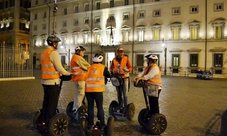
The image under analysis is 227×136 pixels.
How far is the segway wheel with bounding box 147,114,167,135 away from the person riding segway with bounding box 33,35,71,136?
6.86 ft

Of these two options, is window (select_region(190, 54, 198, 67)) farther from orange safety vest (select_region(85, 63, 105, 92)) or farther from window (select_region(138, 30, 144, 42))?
orange safety vest (select_region(85, 63, 105, 92))

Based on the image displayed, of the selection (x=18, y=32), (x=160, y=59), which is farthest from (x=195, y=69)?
(x=18, y=32)

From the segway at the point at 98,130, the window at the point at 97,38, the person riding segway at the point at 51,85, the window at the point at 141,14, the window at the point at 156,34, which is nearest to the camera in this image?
the segway at the point at 98,130

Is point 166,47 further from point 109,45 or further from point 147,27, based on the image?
point 109,45

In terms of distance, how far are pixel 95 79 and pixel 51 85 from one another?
1053 millimetres

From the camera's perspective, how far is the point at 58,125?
17.6 feet

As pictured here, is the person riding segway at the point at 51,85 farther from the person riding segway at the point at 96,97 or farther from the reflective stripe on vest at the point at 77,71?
the reflective stripe on vest at the point at 77,71

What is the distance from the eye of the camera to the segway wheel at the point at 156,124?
575 centimetres

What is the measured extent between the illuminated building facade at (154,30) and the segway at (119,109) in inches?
1147

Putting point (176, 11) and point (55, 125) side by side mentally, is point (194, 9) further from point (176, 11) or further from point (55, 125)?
point (55, 125)

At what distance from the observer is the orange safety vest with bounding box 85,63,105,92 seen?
203 inches

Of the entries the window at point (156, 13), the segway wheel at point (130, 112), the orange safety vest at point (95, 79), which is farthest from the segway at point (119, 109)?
the window at point (156, 13)

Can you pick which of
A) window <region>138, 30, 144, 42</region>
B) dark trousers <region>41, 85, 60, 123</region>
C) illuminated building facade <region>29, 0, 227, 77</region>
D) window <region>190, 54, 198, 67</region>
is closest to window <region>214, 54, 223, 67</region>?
illuminated building facade <region>29, 0, 227, 77</region>

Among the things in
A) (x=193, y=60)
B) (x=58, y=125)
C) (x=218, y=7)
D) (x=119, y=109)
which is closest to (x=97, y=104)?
(x=58, y=125)
